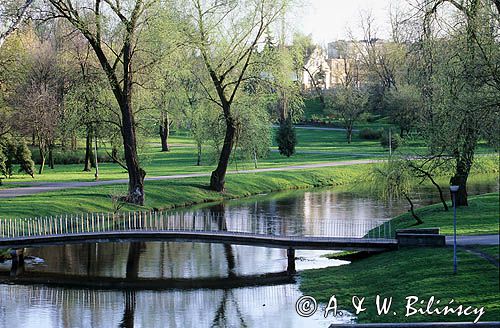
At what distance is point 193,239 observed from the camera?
1280 inches

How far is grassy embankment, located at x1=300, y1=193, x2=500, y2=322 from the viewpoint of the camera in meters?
20.6

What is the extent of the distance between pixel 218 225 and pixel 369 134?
63537 mm

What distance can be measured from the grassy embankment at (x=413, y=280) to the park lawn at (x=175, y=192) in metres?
9.85

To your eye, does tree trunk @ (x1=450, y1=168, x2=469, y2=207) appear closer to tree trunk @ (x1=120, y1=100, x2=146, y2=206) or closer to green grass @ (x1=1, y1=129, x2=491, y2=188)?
green grass @ (x1=1, y1=129, x2=491, y2=188)

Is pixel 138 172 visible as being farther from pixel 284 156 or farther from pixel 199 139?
pixel 284 156

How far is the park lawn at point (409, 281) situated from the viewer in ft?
67.2

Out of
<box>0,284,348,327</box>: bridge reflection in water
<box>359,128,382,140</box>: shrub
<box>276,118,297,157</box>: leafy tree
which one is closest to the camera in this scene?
<box>0,284,348,327</box>: bridge reflection in water

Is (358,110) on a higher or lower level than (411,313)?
higher

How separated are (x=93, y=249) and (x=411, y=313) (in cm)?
1969

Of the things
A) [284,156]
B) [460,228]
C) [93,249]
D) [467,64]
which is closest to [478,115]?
[467,64]

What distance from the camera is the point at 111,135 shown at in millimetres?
53156

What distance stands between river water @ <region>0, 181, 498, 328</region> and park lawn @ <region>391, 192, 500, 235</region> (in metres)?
3.09

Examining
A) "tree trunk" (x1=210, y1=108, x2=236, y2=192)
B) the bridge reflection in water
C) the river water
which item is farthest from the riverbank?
the bridge reflection in water

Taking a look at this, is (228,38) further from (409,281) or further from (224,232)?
(409,281)
